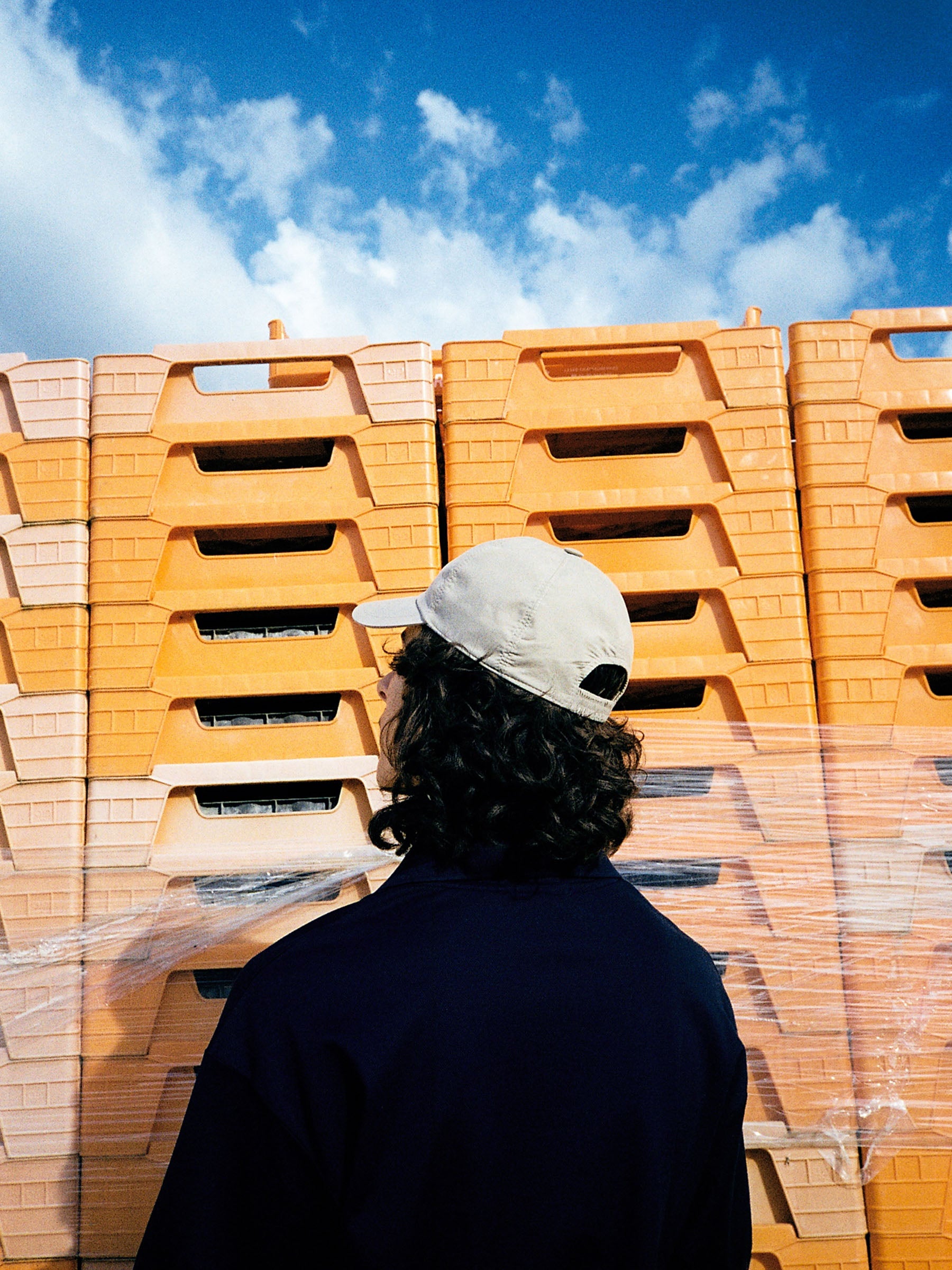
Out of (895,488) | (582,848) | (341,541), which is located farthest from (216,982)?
(895,488)

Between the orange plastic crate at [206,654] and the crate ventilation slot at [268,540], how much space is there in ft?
0.58

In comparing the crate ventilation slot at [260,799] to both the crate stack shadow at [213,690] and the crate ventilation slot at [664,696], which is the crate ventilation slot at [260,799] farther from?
the crate ventilation slot at [664,696]

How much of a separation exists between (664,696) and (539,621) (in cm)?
122

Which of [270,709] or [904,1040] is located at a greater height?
[270,709]

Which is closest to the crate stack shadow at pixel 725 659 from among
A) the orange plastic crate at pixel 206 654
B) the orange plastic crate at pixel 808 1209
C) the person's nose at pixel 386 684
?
the orange plastic crate at pixel 808 1209

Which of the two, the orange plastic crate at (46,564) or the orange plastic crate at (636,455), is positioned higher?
the orange plastic crate at (636,455)

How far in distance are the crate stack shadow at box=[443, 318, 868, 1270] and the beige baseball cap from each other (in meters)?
0.75

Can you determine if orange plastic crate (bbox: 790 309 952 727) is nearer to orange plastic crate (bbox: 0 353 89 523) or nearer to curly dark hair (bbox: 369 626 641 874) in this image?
curly dark hair (bbox: 369 626 641 874)

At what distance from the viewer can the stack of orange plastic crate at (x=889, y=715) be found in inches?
61.3

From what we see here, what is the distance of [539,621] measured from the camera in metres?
0.82

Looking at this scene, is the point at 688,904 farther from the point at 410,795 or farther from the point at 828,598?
the point at 410,795

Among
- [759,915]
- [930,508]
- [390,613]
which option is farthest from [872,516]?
[390,613]

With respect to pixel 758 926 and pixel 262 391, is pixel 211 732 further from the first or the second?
pixel 758 926

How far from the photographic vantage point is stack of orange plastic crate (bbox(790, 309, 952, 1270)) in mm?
1557
